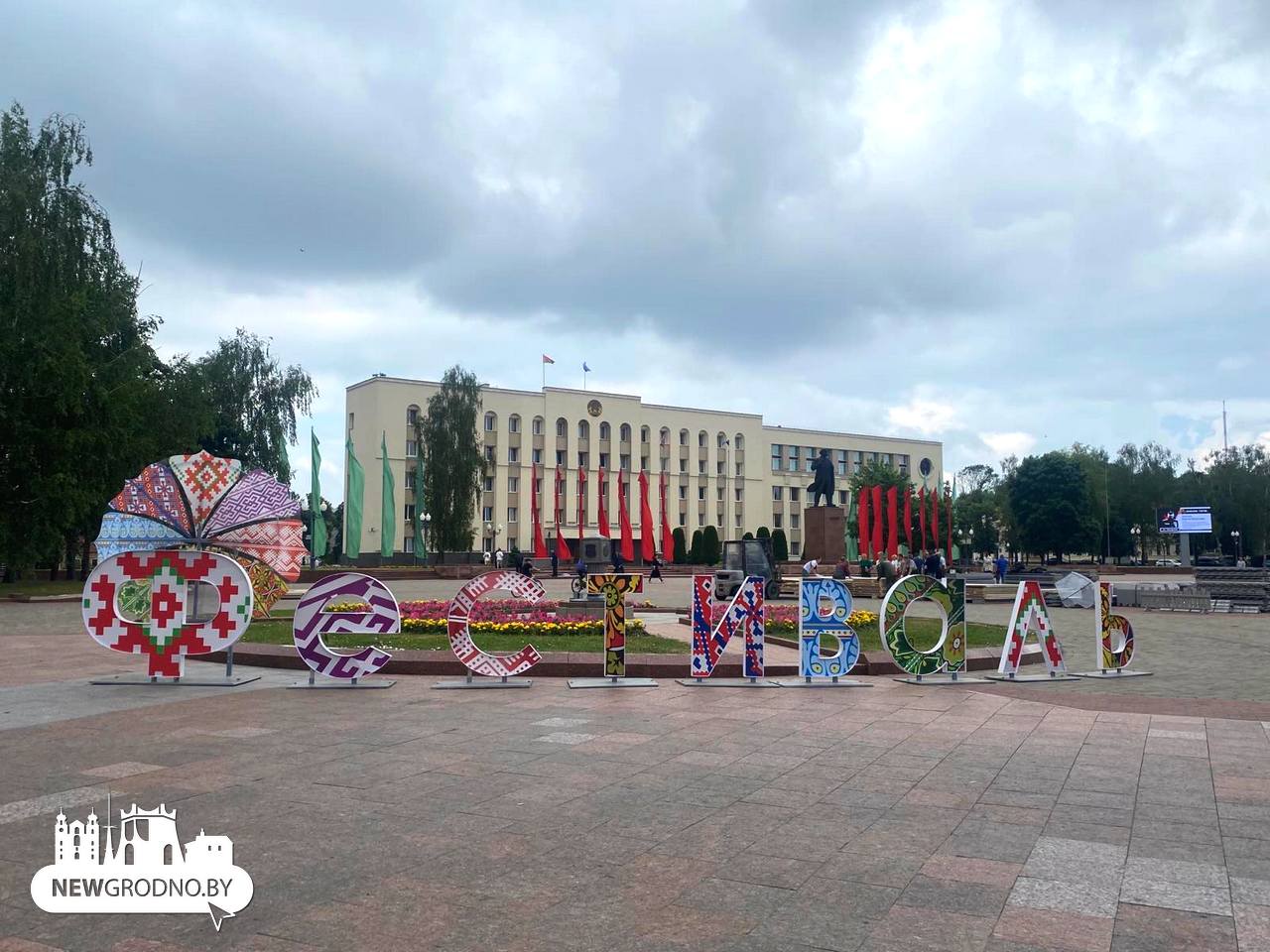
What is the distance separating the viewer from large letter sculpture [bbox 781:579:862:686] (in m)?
11.9

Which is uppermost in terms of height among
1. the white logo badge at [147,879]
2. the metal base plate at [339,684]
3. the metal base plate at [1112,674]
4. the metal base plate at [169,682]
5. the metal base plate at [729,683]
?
the white logo badge at [147,879]

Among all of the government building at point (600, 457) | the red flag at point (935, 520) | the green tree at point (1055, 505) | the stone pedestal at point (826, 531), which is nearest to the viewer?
the stone pedestal at point (826, 531)

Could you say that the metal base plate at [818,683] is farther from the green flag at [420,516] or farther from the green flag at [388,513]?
the green flag at [420,516]

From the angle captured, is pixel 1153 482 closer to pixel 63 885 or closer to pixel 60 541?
pixel 60 541

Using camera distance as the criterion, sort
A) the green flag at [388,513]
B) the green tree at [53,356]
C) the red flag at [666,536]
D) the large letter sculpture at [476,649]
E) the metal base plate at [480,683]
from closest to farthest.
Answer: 1. the large letter sculpture at [476,649]
2. the metal base plate at [480,683]
3. the green tree at [53,356]
4. the green flag at [388,513]
5. the red flag at [666,536]

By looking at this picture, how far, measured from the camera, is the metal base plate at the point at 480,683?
38.4ft

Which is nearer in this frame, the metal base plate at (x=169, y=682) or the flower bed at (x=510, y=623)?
the metal base plate at (x=169, y=682)

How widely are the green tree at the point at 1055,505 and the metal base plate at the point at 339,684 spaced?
70.1 metres

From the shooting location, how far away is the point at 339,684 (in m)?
11.8

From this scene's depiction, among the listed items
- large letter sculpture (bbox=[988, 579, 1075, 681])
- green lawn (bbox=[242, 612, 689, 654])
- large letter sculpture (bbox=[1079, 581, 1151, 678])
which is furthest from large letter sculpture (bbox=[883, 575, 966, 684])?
green lawn (bbox=[242, 612, 689, 654])

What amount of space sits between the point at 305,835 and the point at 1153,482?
95.1m

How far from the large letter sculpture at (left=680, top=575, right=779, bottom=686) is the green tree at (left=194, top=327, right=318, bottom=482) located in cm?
4257

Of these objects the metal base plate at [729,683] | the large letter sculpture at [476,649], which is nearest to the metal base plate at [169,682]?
the large letter sculpture at [476,649]

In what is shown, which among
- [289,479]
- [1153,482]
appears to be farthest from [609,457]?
[1153,482]
